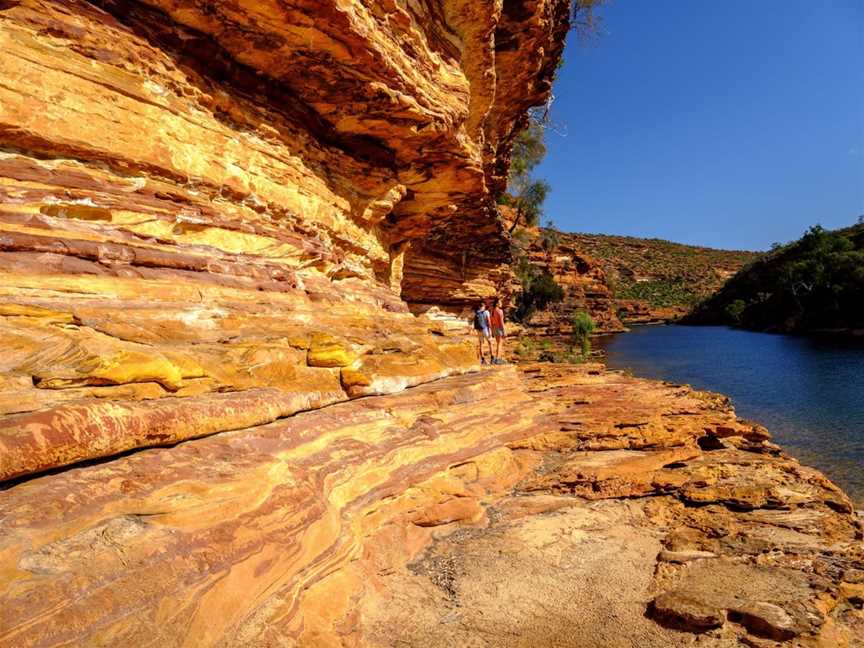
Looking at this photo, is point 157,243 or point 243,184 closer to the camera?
point 157,243

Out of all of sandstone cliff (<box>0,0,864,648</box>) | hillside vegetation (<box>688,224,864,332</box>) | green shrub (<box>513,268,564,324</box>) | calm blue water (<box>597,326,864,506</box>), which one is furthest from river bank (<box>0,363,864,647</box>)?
hillside vegetation (<box>688,224,864,332</box>)

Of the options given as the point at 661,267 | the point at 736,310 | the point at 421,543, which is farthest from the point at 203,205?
the point at 661,267

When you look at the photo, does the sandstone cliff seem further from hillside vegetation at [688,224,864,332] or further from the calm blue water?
hillside vegetation at [688,224,864,332]

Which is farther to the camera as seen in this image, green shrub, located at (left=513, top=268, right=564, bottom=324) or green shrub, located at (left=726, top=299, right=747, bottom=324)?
green shrub, located at (left=726, top=299, right=747, bottom=324)

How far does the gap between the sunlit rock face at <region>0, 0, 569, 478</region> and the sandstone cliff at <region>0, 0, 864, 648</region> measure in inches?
1.1

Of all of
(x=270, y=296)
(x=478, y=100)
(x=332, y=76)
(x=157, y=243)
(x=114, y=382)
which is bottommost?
(x=114, y=382)

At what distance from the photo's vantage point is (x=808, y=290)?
48.9 meters

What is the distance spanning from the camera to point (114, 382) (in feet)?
10.4

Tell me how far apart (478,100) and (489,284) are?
418 inches

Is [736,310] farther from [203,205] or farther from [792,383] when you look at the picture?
[203,205]

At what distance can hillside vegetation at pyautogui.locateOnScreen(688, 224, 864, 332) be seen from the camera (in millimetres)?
43031

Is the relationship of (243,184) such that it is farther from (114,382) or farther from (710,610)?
(710,610)

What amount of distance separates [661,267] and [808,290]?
52124mm

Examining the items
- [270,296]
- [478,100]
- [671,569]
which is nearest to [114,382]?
[270,296]
